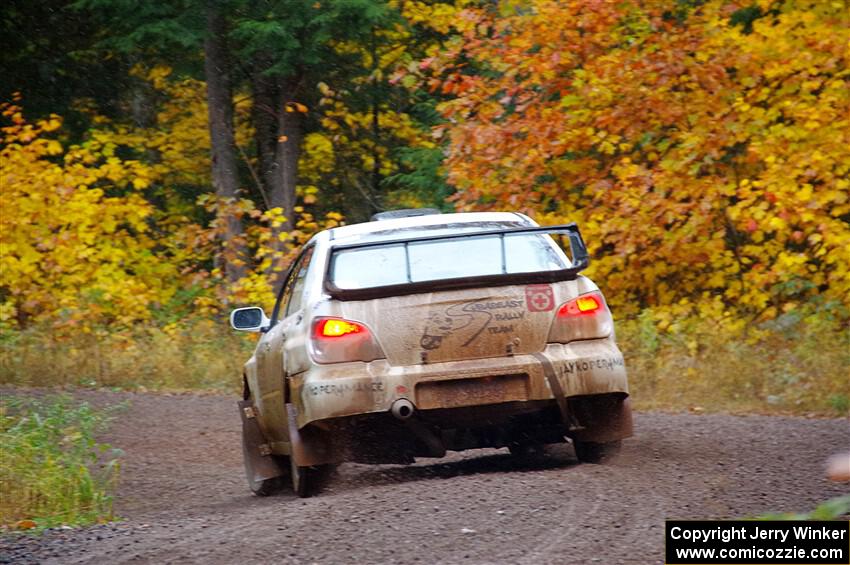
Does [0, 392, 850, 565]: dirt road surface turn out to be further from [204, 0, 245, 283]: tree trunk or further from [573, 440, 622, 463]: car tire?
[204, 0, 245, 283]: tree trunk

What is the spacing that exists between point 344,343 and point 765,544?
3346mm

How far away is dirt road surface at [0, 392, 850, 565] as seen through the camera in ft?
20.3

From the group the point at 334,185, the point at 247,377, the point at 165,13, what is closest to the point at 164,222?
the point at 334,185

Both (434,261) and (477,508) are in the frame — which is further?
(434,261)

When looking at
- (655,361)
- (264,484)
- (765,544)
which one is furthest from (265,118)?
(765,544)

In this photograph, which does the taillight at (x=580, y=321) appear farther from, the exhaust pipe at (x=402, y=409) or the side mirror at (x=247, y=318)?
the side mirror at (x=247, y=318)

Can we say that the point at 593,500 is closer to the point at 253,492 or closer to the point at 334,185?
the point at 253,492

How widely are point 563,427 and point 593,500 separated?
1350 mm

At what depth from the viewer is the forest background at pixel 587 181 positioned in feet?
54.1

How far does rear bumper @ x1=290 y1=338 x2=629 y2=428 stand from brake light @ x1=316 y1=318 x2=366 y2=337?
0.61ft

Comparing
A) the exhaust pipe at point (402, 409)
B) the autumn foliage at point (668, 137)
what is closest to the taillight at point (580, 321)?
the exhaust pipe at point (402, 409)

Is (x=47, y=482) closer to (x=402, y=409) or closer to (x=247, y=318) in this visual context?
(x=247, y=318)

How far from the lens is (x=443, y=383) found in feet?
26.5

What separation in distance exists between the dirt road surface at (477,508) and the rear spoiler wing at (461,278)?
112 cm
